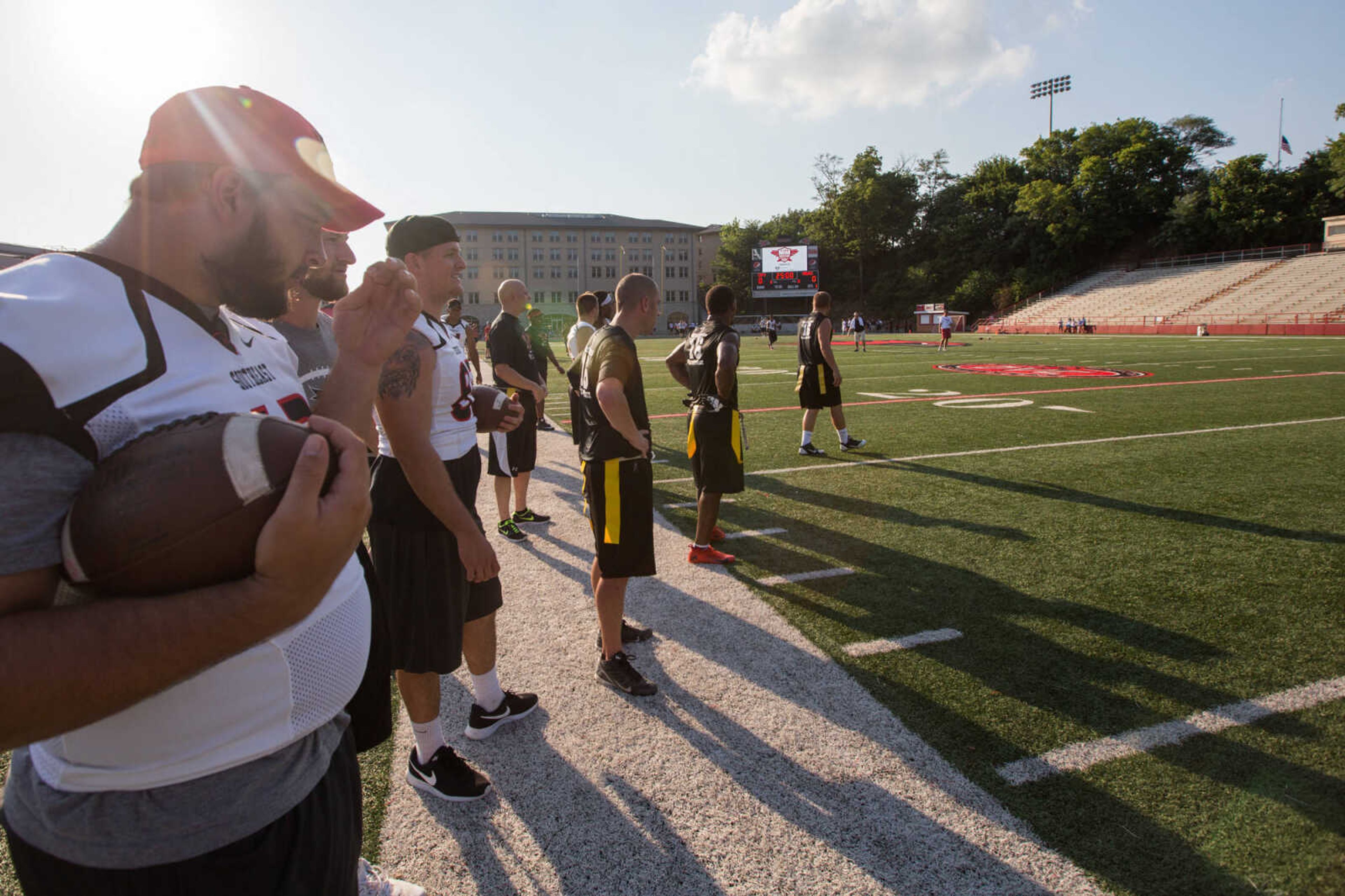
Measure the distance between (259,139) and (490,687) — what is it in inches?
101

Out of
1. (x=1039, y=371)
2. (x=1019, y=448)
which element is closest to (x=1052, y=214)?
(x=1039, y=371)

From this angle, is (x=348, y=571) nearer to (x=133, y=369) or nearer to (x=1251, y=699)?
(x=133, y=369)

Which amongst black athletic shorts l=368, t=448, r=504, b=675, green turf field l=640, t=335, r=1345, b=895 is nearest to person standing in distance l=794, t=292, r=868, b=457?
green turf field l=640, t=335, r=1345, b=895

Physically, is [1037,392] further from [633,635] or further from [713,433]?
[633,635]

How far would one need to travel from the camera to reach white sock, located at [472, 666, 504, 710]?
10.4 ft

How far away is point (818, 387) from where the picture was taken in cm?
887

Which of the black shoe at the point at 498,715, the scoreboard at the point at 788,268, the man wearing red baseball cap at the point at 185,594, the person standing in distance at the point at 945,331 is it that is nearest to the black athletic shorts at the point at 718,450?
the black shoe at the point at 498,715

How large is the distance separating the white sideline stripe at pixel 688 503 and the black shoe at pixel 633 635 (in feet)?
8.78

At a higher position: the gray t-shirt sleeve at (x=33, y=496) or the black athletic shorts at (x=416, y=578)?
the gray t-shirt sleeve at (x=33, y=496)

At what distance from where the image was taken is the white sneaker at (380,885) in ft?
6.73

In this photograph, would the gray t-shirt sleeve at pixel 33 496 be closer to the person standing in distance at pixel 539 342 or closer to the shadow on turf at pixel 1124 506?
the shadow on turf at pixel 1124 506

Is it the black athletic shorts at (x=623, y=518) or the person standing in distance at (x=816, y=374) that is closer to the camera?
the black athletic shorts at (x=623, y=518)

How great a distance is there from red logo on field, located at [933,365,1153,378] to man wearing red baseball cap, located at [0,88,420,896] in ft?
61.3

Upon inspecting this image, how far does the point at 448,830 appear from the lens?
8.34 ft
